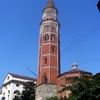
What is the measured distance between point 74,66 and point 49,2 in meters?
13.1

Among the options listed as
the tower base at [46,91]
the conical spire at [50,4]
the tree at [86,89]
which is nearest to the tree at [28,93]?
the tower base at [46,91]

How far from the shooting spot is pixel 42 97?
39.0 m

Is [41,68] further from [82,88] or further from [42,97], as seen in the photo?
[82,88]

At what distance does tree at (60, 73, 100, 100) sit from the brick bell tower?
1877 centimetres

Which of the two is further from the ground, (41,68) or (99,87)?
(41,68)

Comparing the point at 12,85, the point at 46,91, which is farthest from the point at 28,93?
the point at 46,91

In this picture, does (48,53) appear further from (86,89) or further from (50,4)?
(86,89)

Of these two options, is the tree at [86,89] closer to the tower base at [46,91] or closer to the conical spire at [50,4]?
the tower base at [46,91]

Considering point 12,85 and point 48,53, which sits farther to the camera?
point 12,85

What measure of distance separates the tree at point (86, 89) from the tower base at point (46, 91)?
18307 mm

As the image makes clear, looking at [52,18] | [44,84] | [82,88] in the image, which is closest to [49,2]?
[52,18]

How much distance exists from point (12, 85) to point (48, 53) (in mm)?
21071

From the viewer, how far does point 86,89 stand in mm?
19438

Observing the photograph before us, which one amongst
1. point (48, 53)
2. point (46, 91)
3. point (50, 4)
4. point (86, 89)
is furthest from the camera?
point (50, 4)
